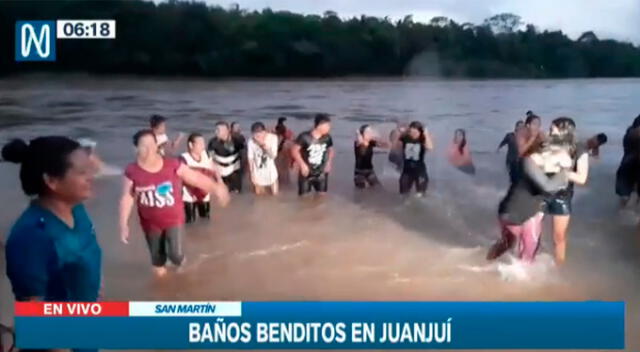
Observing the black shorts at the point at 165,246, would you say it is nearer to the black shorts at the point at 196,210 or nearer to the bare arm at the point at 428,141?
the black shorts at the point at 196,210

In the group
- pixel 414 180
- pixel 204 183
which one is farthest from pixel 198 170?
pixel 414 180

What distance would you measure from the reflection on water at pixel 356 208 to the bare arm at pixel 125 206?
1cm

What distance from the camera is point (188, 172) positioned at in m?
1.89

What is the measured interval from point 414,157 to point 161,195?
54 centimetres

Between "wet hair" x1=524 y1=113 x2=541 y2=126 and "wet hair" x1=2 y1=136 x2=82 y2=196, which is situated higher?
"wet hair" x1=524 y1=113 x2=541 y2=126

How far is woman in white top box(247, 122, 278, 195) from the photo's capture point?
1912 millimetres

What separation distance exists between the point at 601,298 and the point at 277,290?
0.66 metres

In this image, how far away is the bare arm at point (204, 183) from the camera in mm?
1892

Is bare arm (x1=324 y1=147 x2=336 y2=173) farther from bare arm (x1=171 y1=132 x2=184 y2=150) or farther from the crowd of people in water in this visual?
bare arm (x1=171 y1=132 x2=184 y2=150)

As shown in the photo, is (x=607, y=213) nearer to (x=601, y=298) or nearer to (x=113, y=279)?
(x=601, y=298)

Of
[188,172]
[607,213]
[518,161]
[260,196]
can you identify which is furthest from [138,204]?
[607,213]

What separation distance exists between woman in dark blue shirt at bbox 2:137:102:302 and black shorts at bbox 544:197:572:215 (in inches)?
37.3
